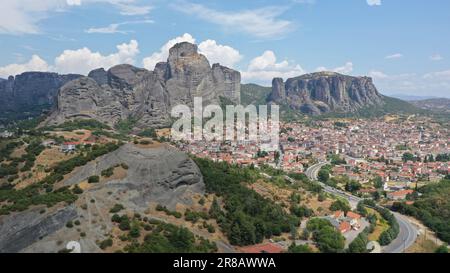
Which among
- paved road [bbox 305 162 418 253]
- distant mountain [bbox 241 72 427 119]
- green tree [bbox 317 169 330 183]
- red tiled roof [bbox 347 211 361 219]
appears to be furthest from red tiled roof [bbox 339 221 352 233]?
distant mountain [bbox 241 72 427 119]

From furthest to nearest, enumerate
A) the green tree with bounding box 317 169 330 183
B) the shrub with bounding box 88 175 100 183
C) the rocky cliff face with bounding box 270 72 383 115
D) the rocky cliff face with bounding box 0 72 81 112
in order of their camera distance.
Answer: the rocky cliff face with bounding box 270 72 383 115
the rocky cliff face with bounding box 0 72 81 112
the green tree with bounding box 317 169 330 183
the shrub with bounding box 88 175 100 183

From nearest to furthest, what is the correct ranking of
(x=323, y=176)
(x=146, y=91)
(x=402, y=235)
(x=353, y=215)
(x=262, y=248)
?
(x=262, y=248) < (x=402, y=235) < (x=353, y=215) < (x=323, y=176) < (x=146, y=91)

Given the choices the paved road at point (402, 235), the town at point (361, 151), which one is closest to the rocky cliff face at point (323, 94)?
the town at point (361, 151)

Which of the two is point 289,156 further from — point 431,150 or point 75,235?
point 75,235

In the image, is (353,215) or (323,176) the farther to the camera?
(323,176)

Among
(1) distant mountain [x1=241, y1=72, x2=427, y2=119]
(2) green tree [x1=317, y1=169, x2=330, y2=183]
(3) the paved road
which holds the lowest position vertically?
(3) the paved road

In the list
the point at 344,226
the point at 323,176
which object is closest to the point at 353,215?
the point at 344,226

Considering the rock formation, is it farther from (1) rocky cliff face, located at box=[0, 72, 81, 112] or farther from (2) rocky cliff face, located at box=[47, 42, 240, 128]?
(1) rocky cliff face, located at box=[0, 72, 81, 112]

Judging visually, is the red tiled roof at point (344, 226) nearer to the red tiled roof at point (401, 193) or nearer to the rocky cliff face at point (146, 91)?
the red tiled roof at point (401, 193)

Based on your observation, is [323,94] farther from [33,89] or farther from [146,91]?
[33,89]
